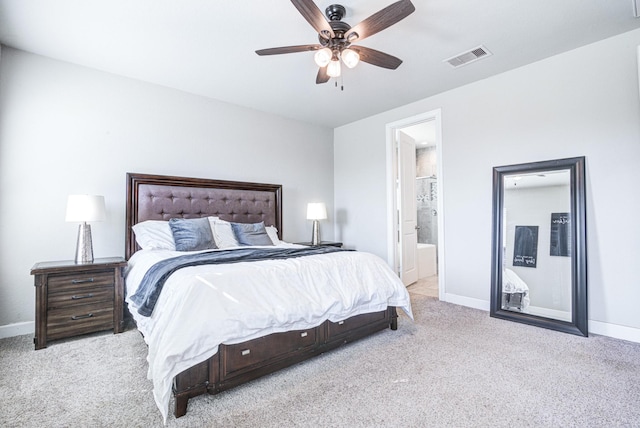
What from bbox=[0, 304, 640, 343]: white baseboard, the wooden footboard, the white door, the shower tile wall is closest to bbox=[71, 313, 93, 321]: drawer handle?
bbox=[0, 304, 640, 343]: white baseboard

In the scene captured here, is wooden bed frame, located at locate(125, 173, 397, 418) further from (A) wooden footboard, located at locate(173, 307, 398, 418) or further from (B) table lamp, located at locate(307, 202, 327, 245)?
(B) table lamp, located at locate(307, 202, 327, 245)

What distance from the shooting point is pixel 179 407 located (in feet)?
5.46

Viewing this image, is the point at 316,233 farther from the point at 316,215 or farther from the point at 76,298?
the point at 76,298

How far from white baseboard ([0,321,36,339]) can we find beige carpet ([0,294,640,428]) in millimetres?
107

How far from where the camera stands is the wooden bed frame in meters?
1.79

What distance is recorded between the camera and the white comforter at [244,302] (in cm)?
167

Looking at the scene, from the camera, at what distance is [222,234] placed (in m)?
3.54

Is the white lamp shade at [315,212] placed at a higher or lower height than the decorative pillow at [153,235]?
higher

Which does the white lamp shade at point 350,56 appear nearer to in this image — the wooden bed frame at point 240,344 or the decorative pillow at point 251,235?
the wooden bed frame at point 240,344

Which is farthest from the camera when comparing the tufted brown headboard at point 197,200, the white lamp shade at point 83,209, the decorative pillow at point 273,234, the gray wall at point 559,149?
the decorative pillow at point 273,234

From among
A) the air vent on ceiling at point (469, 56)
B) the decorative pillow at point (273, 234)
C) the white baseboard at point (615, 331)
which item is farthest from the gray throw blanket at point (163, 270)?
the white baseboard at point (615, 331)

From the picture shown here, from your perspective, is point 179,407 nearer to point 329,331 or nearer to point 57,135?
point 329,331

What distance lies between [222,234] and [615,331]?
3.91 m

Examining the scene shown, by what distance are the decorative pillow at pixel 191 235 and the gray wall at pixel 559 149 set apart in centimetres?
258
